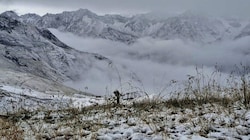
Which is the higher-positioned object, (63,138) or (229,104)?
(229,104)

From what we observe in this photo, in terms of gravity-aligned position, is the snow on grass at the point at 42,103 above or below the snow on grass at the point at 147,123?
above

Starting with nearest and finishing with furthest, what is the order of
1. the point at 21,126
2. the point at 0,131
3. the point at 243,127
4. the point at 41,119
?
the point at 243,127, the point at 0,131, the point at 21,126, the point at 41,119

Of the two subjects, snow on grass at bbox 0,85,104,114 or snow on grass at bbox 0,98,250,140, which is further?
snow on grass at bbox 0,85,104,114

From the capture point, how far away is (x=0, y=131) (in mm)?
8883

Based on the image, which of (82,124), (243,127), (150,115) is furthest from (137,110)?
(243,127)

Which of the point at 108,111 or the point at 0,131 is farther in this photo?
the point at 108,111

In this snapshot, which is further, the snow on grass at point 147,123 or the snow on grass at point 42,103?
the snow on grass at point 42,103

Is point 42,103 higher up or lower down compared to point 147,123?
higher up

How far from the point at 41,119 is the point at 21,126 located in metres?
0.87

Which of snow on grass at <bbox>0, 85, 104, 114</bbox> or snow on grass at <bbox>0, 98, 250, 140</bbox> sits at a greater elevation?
snow on grass at <bbox>0, 85, 104, 114</bbox>

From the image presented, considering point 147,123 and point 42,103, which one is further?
point 42,103

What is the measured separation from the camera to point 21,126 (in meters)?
9.64

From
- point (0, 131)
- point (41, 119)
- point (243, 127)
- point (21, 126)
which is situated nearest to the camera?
point (243, 127)

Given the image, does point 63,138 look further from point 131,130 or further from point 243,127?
point 243,127
